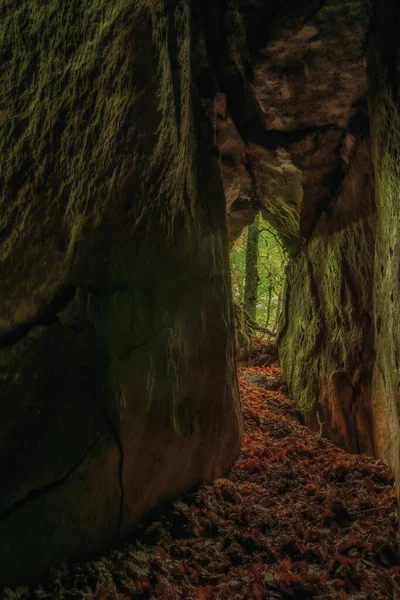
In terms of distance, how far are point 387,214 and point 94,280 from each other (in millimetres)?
3144

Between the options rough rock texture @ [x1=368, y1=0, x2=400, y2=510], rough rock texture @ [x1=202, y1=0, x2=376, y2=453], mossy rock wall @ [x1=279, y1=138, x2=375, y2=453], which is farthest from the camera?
mossy rock wall @ [x1=279, y1=138, x2=375, y2=453]

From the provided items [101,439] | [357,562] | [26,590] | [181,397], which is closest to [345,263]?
[181,397]

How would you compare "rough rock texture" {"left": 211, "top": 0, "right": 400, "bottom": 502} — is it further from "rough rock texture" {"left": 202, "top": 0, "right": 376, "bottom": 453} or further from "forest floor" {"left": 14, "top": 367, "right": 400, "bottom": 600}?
"forest floor" {"left": 14, "top": 367, "right": 400, "bottom": 600}

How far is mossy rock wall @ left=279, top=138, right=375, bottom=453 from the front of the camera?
6.35m

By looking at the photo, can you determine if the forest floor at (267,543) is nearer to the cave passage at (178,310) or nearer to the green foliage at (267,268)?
the cave passage at (178,310)

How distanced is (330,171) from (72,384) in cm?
579

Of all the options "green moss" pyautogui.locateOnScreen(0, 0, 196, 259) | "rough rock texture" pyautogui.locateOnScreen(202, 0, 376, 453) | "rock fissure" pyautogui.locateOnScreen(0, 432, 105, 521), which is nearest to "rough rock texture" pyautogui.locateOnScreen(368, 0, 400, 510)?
"rough rock texture" pyautogui.locateOnScreen(202, 0, 376, 453)

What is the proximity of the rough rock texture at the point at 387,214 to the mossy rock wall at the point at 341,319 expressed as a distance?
651 mm

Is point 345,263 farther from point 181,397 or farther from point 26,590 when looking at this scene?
point 26,590

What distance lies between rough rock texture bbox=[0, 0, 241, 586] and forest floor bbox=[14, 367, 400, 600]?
27 cm

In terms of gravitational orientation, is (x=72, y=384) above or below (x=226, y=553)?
above

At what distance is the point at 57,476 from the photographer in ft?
10.2

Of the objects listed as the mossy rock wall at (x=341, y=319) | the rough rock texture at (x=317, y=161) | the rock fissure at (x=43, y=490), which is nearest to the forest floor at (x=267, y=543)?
the rock fissure at (x=43, y=490)

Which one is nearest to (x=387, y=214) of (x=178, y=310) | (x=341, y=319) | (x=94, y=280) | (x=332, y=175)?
(x=178, y=310)
